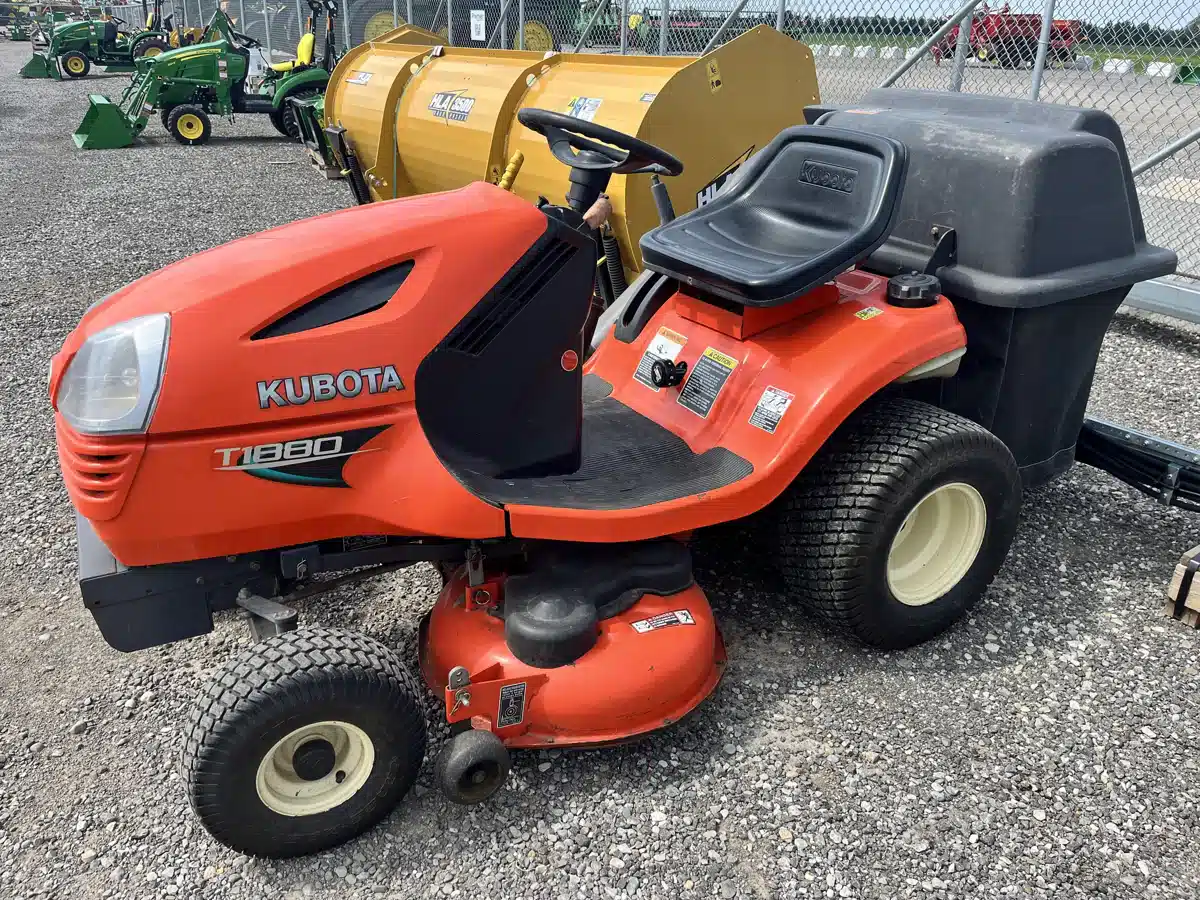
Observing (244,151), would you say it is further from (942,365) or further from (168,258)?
(942,365)

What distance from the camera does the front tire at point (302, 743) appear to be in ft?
5.82

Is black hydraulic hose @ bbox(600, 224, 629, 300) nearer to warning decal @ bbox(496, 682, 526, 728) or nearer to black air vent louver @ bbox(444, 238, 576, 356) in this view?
black air vent louver @ bbox(444, 238, 576, 356)

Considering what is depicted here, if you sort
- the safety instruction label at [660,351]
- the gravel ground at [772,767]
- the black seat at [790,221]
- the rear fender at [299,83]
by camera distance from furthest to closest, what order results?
the rear fender at [299,83] < the safety instruction label at [660,351] < the black seat at [790,221] < the gravel ground at [772,767]

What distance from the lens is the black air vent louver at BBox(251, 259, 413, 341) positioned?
5.94ft

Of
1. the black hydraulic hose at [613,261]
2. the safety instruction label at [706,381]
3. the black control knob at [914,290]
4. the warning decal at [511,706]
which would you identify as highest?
the black control knob at [914,290]

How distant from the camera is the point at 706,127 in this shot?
423 cm

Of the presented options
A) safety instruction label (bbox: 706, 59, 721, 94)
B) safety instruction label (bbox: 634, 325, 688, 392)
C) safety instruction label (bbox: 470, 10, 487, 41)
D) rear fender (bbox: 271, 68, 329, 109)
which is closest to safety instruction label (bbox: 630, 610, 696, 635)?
safety instruction label (bbox: 634, 325, 688, 392)

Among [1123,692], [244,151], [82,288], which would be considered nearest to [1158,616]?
[1123,692]

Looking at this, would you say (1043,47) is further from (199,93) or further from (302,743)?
(199,93)

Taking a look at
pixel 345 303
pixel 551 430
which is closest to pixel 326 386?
pixel 345 303

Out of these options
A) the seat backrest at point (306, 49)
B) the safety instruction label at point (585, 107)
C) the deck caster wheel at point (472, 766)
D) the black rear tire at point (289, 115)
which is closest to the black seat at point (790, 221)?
the deck caster wheel at point (472, 766)

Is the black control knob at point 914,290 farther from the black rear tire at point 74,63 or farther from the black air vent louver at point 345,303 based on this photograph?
the black rear tire at point 74,63

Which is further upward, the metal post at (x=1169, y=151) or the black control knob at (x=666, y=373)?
the metal post at (x=1169, y=151)

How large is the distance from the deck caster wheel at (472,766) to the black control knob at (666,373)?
109 cm
